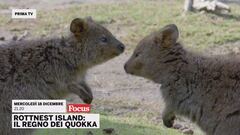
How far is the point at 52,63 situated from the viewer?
365 inches

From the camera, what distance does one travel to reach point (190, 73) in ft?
29.2

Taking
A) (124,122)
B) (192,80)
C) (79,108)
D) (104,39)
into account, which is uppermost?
(104,39)

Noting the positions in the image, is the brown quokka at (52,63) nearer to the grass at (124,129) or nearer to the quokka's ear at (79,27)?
the quokka's ear at (79,27)

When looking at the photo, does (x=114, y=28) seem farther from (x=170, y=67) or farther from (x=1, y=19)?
(x=170, y=67)

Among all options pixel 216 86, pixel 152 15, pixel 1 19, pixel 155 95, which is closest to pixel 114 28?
pixel 152 15

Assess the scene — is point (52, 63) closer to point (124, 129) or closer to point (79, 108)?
point (79, 108)

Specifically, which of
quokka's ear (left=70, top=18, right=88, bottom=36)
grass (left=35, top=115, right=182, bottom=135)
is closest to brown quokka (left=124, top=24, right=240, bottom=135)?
quokka's ear (left=70, top=18, right=88, bottom=36)

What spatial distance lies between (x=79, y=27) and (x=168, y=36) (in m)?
1.11

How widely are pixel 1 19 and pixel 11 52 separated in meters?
8.36

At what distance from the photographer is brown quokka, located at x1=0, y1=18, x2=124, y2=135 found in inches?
354

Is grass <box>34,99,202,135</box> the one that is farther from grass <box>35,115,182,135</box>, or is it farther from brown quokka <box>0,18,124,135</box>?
brown quokka <box>0,18,124,135</box>

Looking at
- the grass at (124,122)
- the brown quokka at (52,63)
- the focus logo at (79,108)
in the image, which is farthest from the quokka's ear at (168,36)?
the focus logo at (79,108)

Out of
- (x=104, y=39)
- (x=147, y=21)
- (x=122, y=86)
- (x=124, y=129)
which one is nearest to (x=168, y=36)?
(x=104, y=39)

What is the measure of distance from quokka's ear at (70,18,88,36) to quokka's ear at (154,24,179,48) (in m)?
0.90
